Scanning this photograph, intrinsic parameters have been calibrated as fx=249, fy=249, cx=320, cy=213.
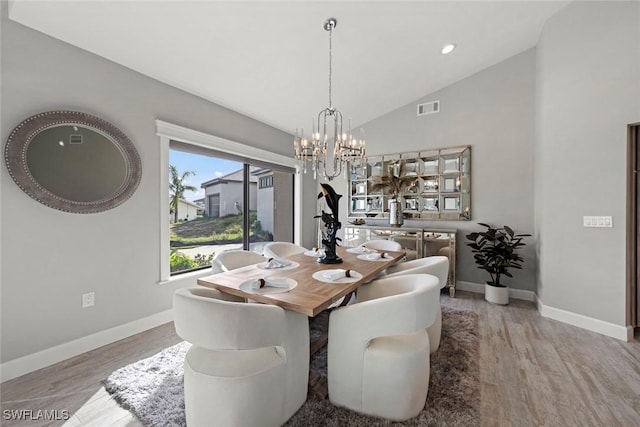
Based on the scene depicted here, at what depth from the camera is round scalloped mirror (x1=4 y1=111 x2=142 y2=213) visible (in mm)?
1865

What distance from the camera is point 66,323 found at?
6.80 feet

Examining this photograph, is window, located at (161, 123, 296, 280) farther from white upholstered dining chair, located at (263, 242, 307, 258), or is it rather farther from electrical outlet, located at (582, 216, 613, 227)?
electrical outlet, located at (582, 216, 613, 227)

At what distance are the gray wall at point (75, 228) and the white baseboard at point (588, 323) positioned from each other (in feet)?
13.8

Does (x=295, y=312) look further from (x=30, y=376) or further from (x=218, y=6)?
(x=218, y=6)

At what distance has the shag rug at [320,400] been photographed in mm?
1406

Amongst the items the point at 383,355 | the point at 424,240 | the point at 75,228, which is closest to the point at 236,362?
the point at 383,355

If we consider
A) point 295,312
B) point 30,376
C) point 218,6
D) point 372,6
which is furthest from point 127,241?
point 372,6

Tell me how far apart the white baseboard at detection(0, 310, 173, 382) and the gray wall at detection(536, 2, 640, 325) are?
4.37 metres

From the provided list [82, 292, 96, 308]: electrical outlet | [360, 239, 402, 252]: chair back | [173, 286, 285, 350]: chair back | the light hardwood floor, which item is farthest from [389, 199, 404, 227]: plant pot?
[82, 292, 96, 308]: electrical outlet

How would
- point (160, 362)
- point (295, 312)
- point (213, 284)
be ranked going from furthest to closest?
point (160, 362) → point (213, 284) → point (295, 312)

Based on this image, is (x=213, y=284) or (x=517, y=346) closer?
(x=213, y=284)

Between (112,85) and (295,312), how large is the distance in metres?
2.66

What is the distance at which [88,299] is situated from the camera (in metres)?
2.19

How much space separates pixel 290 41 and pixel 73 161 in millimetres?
2205
